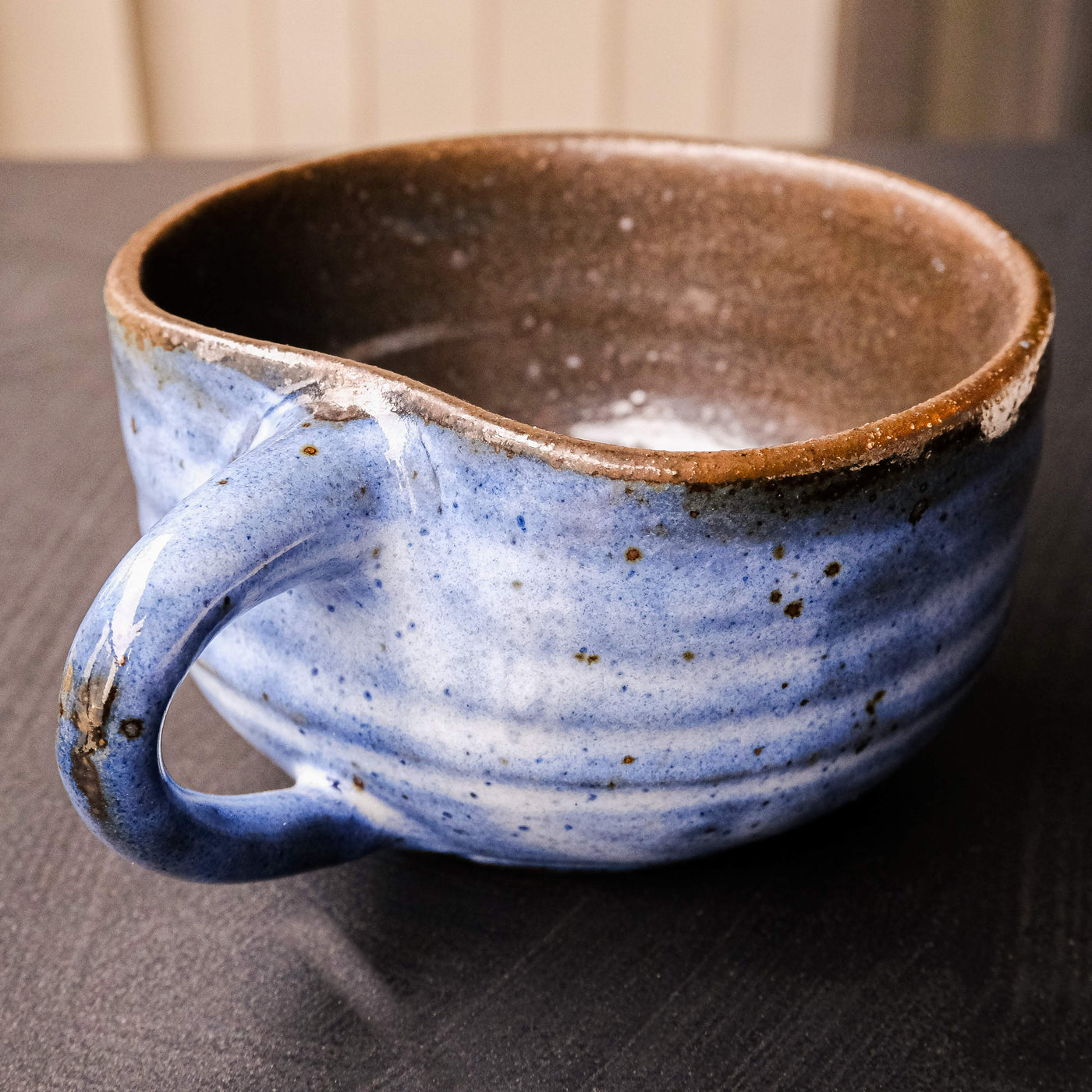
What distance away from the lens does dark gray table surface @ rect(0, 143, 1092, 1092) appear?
34 centimetres

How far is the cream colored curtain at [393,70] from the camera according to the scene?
5.26 ft

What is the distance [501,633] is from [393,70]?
1492 millimetres

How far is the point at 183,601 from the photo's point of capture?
0.28 m

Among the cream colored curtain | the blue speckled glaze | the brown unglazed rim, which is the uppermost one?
the brown unglazed rim

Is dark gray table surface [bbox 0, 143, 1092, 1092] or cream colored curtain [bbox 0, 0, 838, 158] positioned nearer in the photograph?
dark gray table surface [bbox 0, 143, 1092, 1092]

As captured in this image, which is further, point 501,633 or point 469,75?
point 469,75

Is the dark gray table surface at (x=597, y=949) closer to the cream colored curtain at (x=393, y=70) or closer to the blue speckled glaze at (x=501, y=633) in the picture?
the blue speckled glaze at (x=501, y=633)

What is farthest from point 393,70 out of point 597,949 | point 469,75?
point 597,949

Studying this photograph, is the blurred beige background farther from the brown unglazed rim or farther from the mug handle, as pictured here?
the mug handle

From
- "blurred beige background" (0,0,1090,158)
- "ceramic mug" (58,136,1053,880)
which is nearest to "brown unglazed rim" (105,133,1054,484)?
"ceramic mug" (58,136,1053,880)

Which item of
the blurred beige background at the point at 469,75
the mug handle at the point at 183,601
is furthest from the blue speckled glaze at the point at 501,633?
the blurred beige background at the point at 469,75

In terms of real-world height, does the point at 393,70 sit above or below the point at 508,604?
below

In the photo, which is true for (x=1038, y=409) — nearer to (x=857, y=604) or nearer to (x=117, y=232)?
(x=857, y=604)

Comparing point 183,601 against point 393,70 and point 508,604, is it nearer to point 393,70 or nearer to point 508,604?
point 508,604
